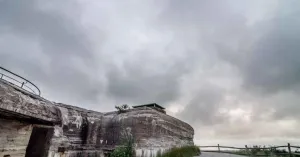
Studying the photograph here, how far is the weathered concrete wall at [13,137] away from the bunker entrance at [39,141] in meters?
1.06

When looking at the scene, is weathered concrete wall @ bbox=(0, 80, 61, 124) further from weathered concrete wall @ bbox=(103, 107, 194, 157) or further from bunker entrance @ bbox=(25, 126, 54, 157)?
weathered concrete wall @ bbox=(103, 107, 194, 157)

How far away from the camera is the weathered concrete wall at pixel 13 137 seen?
766 centimetres

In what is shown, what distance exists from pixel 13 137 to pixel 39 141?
295 cm

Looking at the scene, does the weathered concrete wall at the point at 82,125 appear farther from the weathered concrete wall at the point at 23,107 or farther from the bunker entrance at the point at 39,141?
the bunker entrance at the point at 39,141

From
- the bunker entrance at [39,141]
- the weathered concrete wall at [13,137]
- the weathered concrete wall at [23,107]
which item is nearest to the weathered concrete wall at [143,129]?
the bunker entrance at [39,141]

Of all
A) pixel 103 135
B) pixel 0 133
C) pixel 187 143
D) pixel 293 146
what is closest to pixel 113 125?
pixel 103 135

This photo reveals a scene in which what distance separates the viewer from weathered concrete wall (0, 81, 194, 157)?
7838 mm

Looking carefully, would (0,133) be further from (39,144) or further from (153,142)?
(153,142)

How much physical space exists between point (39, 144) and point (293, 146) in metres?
17.4

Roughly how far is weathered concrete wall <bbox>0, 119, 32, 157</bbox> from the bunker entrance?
41.9 inches

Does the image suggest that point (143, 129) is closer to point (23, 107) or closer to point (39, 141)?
point (39, 141)

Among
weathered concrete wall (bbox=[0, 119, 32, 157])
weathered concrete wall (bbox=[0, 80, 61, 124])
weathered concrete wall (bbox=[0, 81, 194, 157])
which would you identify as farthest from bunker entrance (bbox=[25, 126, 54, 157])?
weathered concrete wall (bbox=[0, 119, 32, 157])

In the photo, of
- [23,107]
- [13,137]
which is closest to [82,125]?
[13,137]

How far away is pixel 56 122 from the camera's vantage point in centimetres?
988
